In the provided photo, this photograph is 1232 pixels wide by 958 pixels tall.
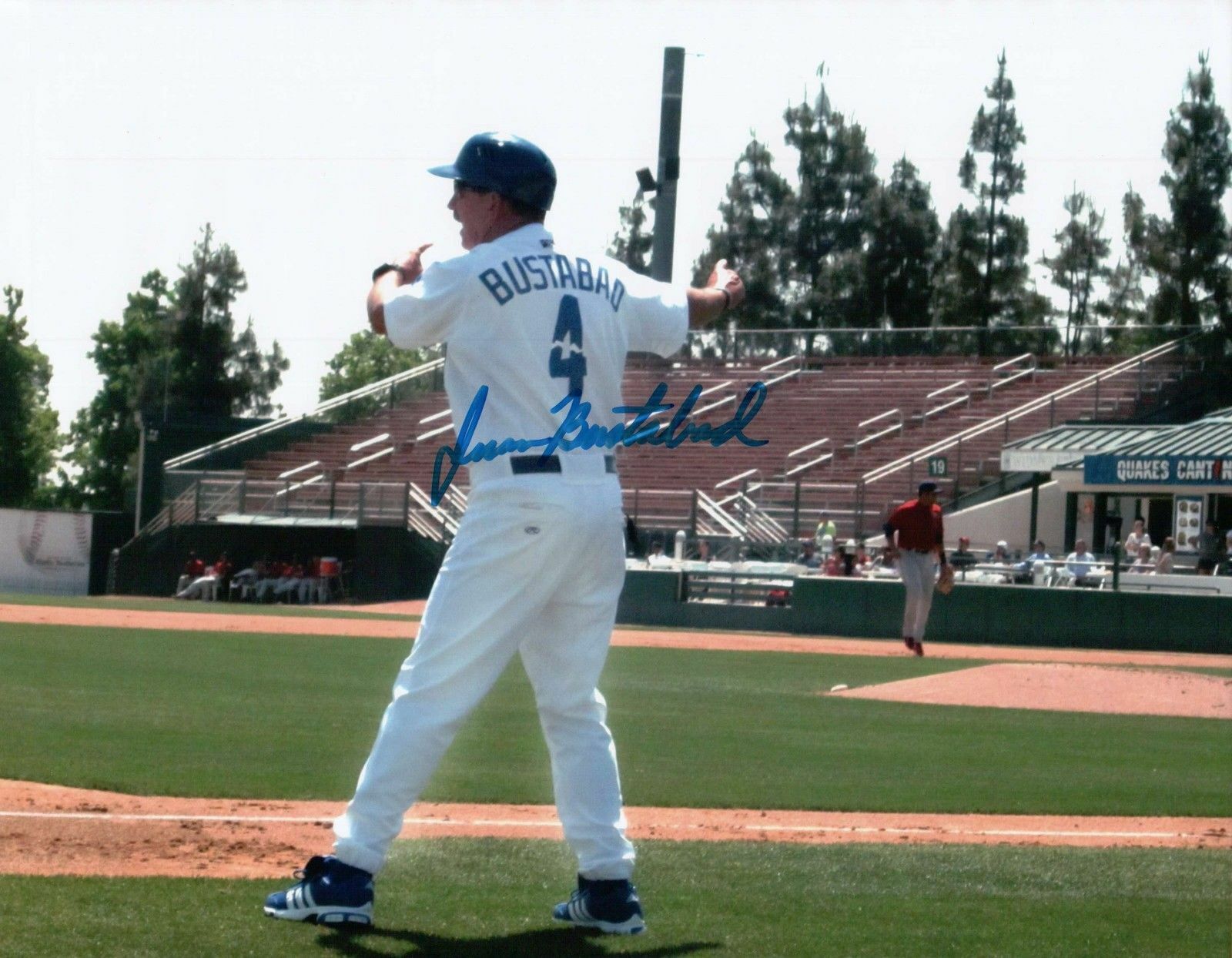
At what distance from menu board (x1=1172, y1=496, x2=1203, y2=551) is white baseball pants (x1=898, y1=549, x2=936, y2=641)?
420 inches

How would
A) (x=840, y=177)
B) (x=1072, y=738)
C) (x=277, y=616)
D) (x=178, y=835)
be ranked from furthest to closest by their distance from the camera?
(x=277, y=616)
(x=840, y=177)
(x=1072, y=738)
(x=178, y=835)

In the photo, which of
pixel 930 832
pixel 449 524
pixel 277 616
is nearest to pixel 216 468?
pixel 449 524

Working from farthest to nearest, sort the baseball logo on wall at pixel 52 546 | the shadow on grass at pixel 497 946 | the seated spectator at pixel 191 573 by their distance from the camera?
the baseball logo on wall at pixel 52 546 → the seated spectator at pixel 191 573 → the shadow on grass at pixel 497 946

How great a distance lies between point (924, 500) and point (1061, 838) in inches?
452

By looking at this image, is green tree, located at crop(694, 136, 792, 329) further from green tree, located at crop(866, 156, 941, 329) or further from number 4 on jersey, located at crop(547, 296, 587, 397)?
number 4 on jersey, located at crop(547, 296, 587, 397)

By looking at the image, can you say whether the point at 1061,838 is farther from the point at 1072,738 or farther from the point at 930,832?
the point at 1072,738

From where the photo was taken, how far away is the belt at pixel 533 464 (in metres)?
4.22

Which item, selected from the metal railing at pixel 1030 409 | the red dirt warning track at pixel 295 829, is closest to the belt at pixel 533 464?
the red dirt warning track at pixel 295 829

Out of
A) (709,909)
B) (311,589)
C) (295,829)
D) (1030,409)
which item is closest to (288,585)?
(311,589)

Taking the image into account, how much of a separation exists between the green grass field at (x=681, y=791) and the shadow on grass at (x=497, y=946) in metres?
0.01

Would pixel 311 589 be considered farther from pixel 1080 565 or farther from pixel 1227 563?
pixel 1227 563

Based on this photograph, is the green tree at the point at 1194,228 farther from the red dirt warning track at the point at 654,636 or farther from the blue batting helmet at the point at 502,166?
the blue batting helmet at the point at 502,166

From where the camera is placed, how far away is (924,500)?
714 inches

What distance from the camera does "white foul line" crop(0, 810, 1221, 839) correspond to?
247 inches
